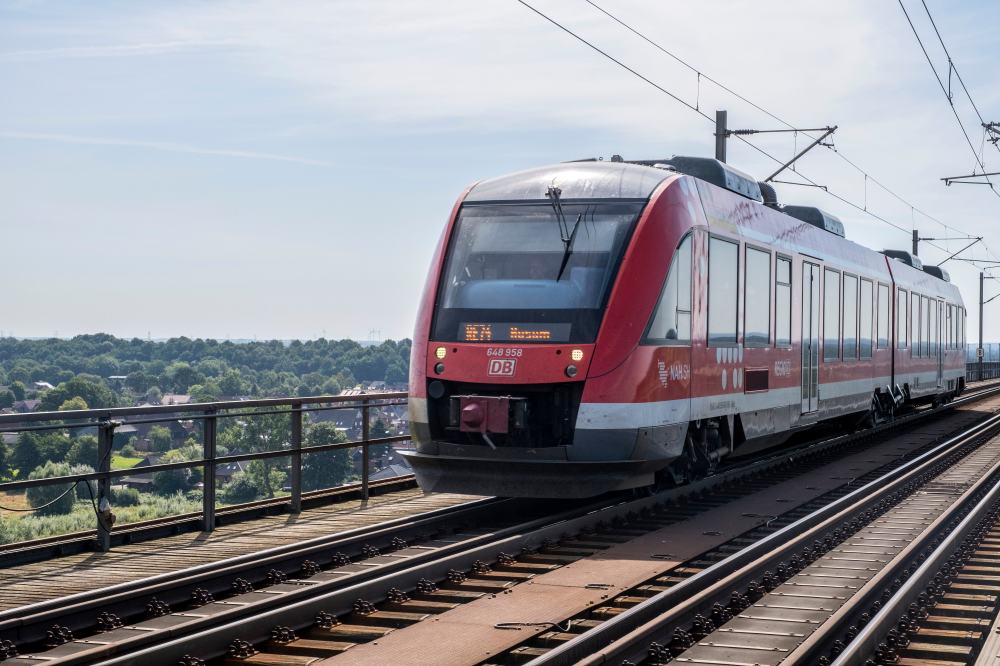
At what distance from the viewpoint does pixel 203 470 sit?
36.4 feet

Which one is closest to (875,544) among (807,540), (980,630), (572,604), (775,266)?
(807,540)

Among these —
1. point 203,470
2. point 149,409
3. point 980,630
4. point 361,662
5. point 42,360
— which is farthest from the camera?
point 42,360

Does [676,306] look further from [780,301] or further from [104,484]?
[104,484]

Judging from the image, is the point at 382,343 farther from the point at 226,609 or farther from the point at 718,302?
the point at 226,609

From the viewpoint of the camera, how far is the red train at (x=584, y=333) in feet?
36.2

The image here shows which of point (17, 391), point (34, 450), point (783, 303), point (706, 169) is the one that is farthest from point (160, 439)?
point (17, 391)

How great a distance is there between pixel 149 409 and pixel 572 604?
409cm

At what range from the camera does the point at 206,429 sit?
11.1 meters

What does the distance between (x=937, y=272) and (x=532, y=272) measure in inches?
941

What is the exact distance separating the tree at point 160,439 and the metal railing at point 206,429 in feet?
0.33

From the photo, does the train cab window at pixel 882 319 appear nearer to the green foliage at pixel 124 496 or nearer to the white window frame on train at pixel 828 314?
the white window frame on train at pixel 828 314

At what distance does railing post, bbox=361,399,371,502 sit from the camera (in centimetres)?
1360

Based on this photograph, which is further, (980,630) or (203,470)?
(203,470)

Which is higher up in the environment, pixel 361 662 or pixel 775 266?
pixel 775 266
